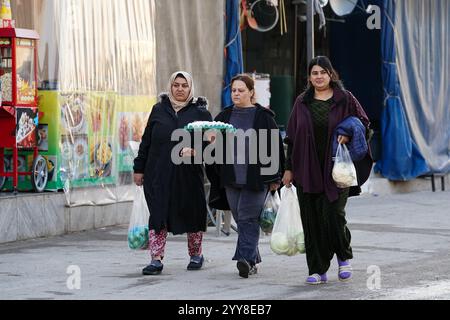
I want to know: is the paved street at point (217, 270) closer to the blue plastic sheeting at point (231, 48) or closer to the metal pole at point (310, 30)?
the metal pole at point (310, 30)

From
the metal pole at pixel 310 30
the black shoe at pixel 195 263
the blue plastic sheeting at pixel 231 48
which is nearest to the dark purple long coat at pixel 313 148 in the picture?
the black shoe at pixel 195 263

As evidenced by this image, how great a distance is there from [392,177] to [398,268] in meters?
9.43

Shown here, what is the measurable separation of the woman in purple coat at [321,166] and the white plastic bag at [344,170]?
95mm

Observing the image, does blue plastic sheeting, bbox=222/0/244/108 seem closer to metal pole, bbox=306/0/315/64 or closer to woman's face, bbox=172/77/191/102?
metal pole, bbox=306/0/315/64

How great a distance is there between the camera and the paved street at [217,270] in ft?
29.6

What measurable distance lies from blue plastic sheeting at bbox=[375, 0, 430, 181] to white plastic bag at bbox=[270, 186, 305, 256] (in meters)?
10.1

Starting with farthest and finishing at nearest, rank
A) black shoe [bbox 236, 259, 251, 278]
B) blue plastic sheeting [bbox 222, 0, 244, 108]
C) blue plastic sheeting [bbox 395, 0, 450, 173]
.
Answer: blue plastic sheeting [bbox 395, 0, 450, 173] < blue plastic sheeting [bbox 222, 0, 244, 108] < black shoe [bbox 236, 259, 251, 278]

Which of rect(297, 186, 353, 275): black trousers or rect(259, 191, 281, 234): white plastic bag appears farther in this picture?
rect(259, 191, 281, 234): white plastic bag

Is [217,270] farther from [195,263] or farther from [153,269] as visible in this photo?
[153,269]

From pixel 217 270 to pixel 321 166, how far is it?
1643mm

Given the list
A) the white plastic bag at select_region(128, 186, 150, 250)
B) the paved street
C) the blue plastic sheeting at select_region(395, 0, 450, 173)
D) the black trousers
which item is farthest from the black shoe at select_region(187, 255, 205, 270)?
the blue plastic sheeting at select_region(395, 0, 450, 173)

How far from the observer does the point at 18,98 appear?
40.9 feet

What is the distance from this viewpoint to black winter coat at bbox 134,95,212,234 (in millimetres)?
10148

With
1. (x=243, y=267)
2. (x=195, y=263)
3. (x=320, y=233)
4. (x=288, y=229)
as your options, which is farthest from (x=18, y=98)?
(x=320, y=233)
